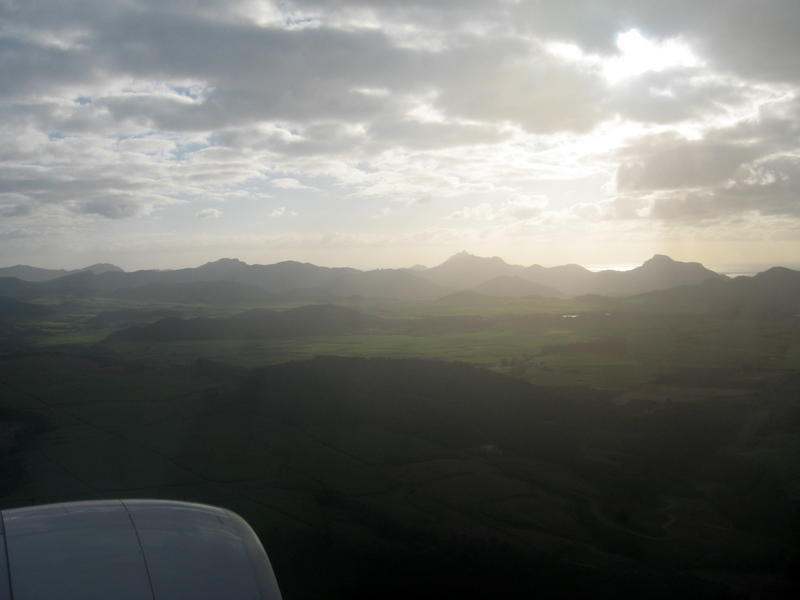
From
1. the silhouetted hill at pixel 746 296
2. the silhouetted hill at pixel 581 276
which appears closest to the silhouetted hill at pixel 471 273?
the silhouetted hill at pixel 581 276

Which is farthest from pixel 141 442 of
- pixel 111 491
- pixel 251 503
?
pixel 251 503

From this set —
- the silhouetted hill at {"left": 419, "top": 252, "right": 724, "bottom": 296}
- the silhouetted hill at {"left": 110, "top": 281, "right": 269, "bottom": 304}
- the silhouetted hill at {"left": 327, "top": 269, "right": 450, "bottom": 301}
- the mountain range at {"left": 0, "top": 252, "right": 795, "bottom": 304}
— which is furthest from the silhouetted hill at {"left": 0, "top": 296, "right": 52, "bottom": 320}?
the silhouetted hill at {"left": 419, "top": 252, "right": 724, "bottom": 296}

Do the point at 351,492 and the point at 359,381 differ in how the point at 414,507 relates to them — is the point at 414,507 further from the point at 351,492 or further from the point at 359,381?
the point at 359,381

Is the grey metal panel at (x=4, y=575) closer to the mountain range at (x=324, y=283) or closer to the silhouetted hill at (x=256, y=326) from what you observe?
the silhouetted hill at (x=256, y=326)

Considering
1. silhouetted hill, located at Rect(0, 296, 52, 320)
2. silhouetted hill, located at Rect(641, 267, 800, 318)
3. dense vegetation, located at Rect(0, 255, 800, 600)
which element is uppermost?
silhouetted hill, located at Rect(641, 267, 800, 318)

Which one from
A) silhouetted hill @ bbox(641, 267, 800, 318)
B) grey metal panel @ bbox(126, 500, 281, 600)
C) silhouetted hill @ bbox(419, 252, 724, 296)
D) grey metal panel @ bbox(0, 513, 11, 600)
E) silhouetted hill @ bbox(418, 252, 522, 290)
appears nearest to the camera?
grey metal panel @ bbox(0, 513, 11, 600)

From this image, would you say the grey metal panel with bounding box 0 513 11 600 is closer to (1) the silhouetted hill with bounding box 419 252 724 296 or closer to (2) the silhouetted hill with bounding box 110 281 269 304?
(1) the silhouetted hill with bounding box 419 252 724 296
